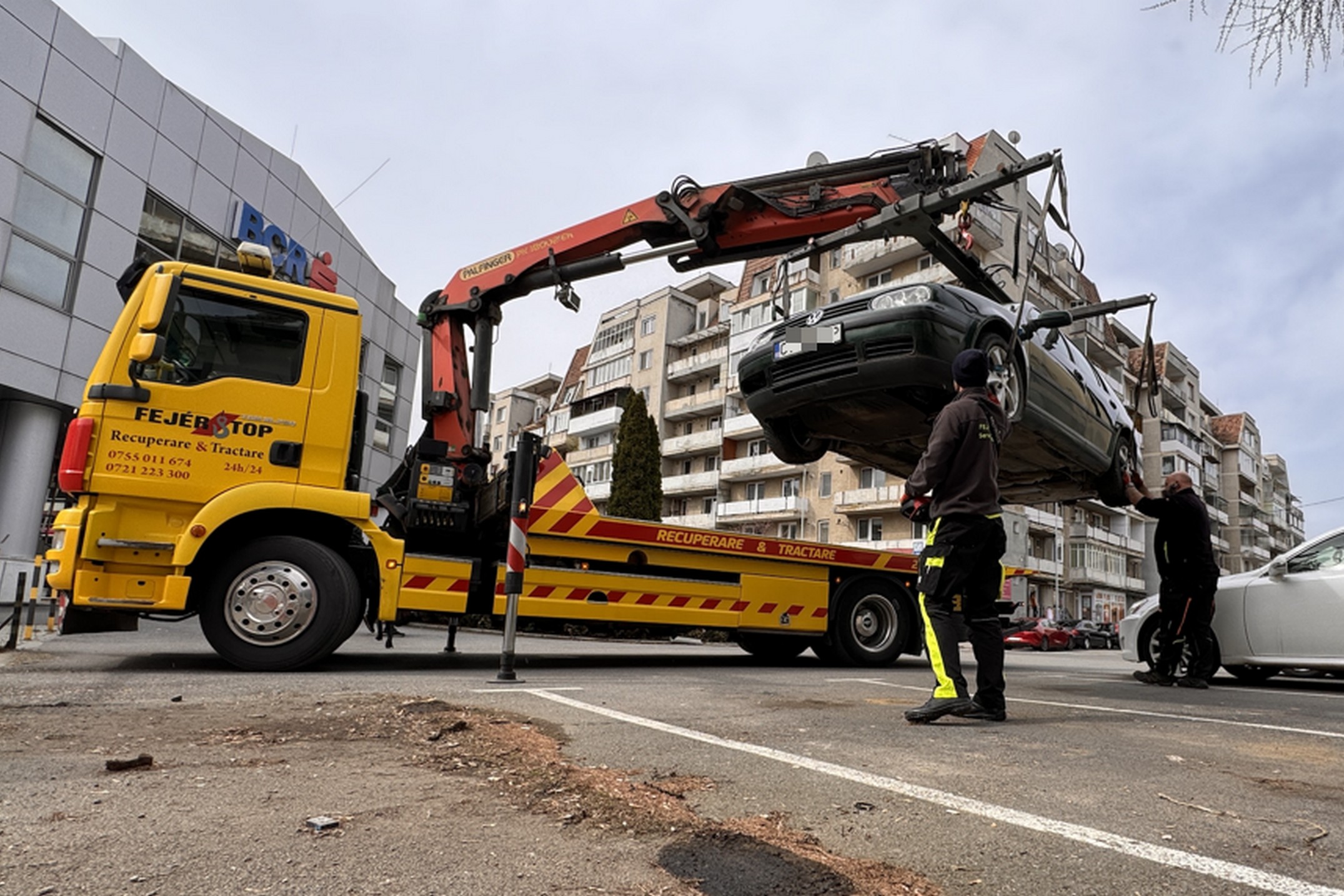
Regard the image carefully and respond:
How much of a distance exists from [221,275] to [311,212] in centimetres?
1604

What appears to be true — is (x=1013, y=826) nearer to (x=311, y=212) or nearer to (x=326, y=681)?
(x=326, y=681)

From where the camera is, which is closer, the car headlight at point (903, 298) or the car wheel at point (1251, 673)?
the car headlight at point (903, 298)

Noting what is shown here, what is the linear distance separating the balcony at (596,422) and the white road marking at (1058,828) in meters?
54.2

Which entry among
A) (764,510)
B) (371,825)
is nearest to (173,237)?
(371,825)

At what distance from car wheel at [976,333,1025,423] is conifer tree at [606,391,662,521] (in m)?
34.1

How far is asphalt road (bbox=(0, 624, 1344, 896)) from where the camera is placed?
6.46 feet

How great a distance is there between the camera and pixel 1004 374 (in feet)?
21.3

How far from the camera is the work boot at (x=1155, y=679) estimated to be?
24.4ft

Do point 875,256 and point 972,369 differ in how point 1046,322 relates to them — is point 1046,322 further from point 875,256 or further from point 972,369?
point 875,256

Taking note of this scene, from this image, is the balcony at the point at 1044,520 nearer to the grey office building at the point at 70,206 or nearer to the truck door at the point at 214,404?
the grey office building at the point at 70,206

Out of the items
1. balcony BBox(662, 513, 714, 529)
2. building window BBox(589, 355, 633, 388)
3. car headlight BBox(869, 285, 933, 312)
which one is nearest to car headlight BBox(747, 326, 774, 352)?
car headlight BBox(869, 285, 933, 312)

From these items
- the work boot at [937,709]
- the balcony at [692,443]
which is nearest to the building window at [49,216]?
the work boot at [937,709]

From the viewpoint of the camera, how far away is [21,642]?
25.9 feet

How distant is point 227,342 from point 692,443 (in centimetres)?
4814
